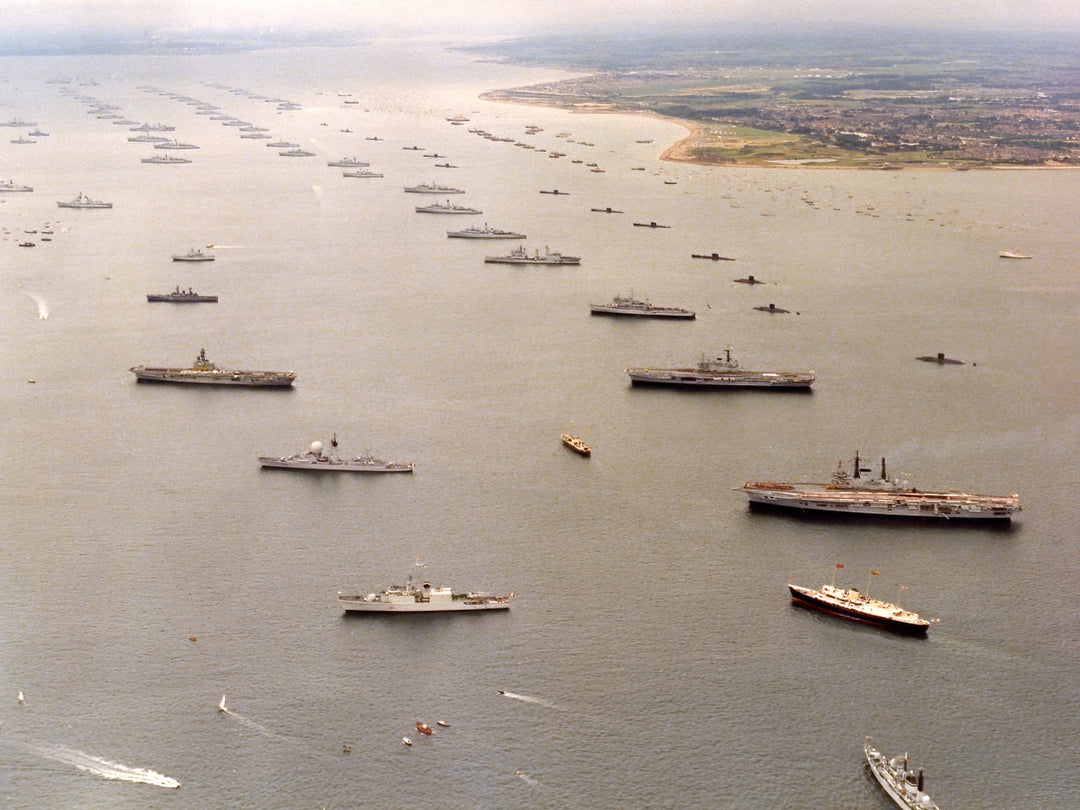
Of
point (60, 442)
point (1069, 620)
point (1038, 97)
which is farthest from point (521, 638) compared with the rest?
point (1038, 97)

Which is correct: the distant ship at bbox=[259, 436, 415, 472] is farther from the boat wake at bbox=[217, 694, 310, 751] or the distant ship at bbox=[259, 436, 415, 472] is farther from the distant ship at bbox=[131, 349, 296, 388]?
the boat wake at bbox=[217, 694, 310, 751]

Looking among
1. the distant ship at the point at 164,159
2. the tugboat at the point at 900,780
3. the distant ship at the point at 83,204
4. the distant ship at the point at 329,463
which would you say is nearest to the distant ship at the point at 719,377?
the distant ship at the point at 329,463

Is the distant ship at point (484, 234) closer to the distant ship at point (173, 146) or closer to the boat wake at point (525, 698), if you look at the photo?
the distant ship at point (173, 146)

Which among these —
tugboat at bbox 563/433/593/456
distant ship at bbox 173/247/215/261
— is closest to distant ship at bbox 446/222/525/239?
distant ship at bbox 173/247/215/261

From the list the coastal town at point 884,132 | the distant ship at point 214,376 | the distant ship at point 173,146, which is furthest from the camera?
the distant ship at point 173,146

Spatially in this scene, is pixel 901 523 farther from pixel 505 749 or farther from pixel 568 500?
pixel 505 749

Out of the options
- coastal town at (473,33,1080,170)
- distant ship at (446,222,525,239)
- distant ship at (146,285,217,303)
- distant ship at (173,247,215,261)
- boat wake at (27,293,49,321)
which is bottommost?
boat wake at (27,293,49,321)
